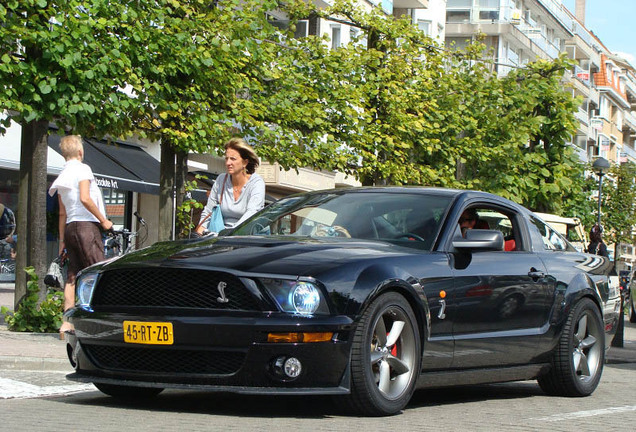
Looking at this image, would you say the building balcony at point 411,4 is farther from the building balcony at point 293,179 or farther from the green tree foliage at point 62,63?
the green tree foliage at point 62,63

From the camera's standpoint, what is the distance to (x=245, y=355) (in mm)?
6715

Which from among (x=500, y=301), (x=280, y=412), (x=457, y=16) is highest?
(x=457, y=16)

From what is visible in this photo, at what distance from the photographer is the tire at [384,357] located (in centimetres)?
684

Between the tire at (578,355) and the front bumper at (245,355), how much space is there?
2.96m

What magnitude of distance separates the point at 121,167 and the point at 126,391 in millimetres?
18865

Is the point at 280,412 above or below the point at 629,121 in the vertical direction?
below

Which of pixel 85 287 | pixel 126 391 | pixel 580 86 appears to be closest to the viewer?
pixel 85 287

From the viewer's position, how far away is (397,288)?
729 cm

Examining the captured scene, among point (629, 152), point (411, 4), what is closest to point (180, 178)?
point (411, 4)

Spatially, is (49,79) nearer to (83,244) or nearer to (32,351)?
(83,244)

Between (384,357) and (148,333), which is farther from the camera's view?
(384,357)

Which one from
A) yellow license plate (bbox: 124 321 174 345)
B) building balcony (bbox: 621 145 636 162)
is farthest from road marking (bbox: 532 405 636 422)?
building balcony (bbox: 621 145 636 162)

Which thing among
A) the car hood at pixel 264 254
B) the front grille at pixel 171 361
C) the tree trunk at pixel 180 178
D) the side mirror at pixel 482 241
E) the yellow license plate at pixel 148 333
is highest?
the tree trunk at pixel 180 178

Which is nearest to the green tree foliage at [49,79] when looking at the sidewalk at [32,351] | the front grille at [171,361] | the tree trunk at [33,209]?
the tree trunk at [33,209]
